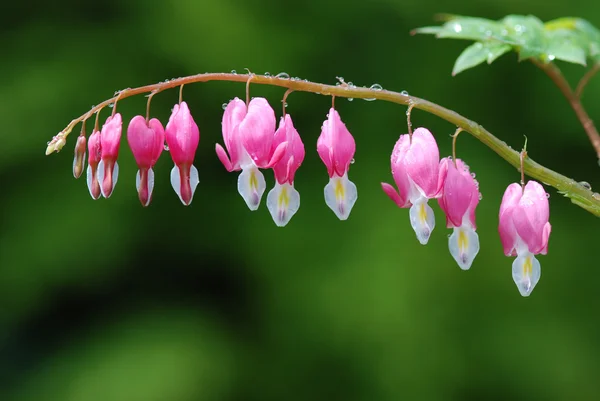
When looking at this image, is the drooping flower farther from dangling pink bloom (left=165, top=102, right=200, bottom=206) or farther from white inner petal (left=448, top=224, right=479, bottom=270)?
white inner petal (left=448, top=224, right=479, bottom=270)

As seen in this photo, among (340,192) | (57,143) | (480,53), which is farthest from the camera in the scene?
(480,53)

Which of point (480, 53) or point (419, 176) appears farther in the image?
point (480, 53)

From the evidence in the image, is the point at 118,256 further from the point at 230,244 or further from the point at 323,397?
the point at 323,397

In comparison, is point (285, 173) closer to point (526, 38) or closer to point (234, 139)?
point (234, 139)

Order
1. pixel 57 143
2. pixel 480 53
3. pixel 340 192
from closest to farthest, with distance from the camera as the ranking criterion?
pixel 57 143, pixel 340 192, pixel 480 53

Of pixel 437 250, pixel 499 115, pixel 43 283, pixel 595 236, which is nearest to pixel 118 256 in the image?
pixel 43 283

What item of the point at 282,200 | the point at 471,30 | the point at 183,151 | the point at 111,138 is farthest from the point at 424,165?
the point at 471,30

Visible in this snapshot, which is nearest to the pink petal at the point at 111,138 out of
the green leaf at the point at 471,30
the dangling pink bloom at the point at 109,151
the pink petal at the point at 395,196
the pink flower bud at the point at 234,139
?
the dangling pink bloom at the point at 109,151

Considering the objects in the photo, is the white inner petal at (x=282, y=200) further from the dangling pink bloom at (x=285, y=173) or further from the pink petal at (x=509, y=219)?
the pink petal at (x=509, y=219)
